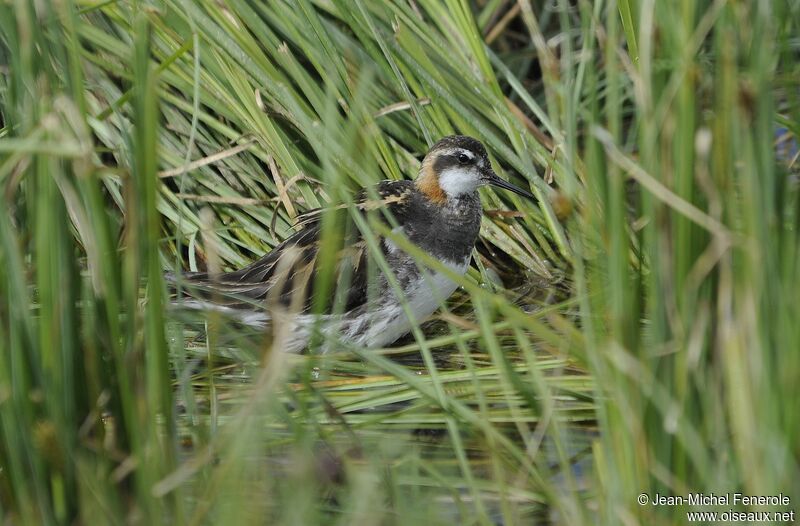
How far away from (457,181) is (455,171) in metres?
0.05

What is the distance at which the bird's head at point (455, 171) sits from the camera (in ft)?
16.5

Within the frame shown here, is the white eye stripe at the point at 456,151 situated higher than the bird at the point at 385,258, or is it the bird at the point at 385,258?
the white eye stripe at the point at 456,151

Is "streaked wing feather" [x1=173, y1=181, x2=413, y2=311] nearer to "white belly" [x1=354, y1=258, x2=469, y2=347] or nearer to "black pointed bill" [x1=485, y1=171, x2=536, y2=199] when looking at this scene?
"white belly" [x1=354, y1=258, x2=469, y2=347]

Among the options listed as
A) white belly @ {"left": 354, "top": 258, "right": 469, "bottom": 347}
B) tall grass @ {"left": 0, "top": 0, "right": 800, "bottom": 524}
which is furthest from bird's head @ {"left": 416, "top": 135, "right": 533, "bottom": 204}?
tall grass @ {"left": 0, "top": 0, "right": 800, "bottom": 524}

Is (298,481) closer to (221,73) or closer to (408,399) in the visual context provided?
(408,399)

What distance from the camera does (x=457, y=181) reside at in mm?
5059

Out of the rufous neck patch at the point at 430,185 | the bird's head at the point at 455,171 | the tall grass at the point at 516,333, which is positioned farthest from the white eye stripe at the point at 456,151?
the tall grass at the point at 516,333

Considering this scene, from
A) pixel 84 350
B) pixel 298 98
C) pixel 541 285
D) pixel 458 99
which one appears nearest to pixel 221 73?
pixel 298 98

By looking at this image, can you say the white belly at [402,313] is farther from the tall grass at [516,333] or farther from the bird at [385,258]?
the tall grass at [516,333]

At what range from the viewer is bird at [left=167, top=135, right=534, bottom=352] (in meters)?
4.71

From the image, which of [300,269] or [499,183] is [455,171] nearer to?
[499,183]

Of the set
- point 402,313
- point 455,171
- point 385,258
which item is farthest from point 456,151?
point 402,313

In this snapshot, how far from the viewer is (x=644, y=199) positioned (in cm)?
266

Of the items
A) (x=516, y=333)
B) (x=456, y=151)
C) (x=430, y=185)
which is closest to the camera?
(x=516, y=333)
